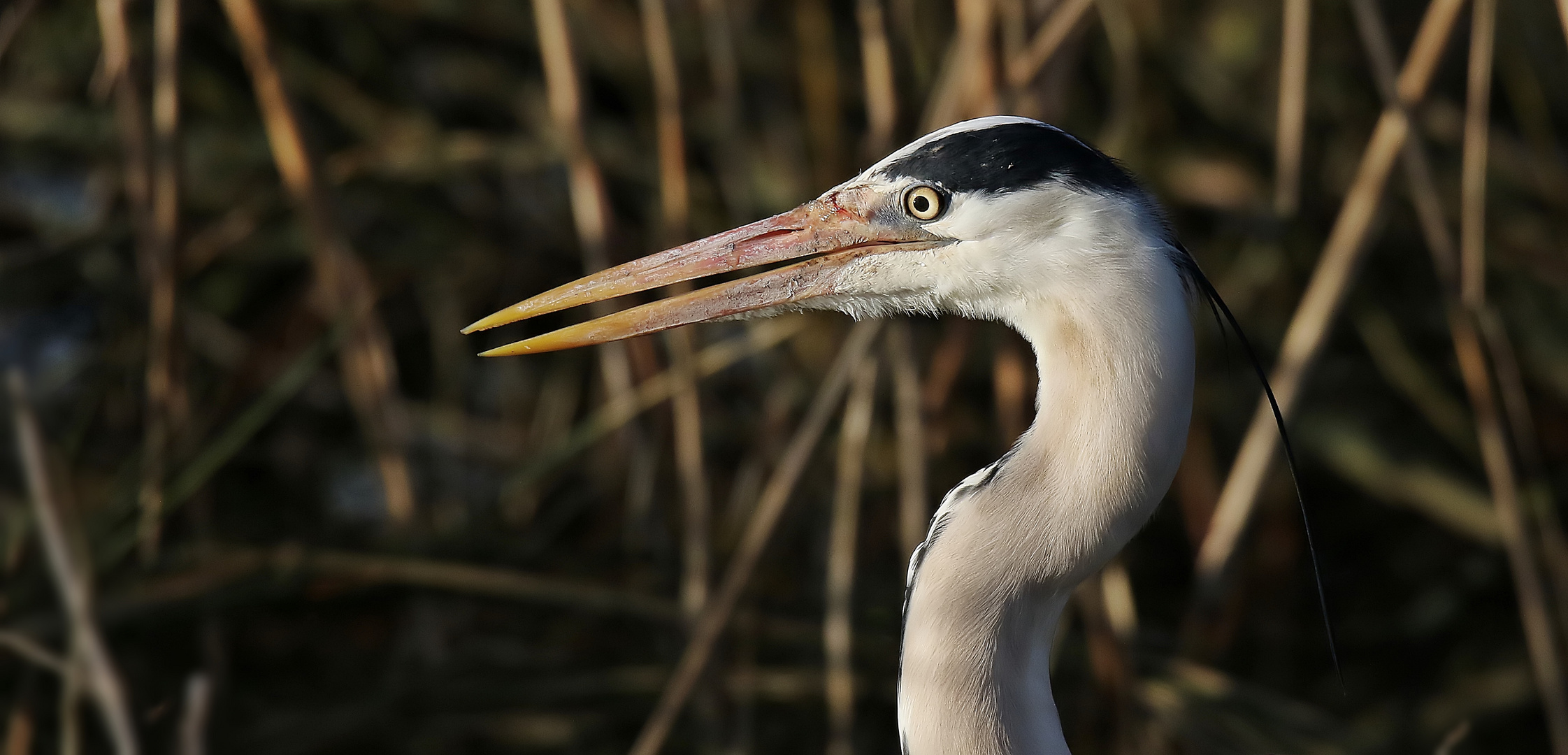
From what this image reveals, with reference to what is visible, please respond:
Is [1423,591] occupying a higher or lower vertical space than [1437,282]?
lower

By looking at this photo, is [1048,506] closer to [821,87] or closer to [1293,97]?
[1293,97]

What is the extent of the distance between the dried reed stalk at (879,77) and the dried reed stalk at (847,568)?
313 mm

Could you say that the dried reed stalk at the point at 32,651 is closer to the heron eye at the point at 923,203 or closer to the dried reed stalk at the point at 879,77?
A: the heron eye at the point at 923,203

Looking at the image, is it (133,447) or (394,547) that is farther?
(133,447)

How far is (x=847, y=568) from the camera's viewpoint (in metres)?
1.83

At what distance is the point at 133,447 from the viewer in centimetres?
250

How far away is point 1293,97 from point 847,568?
0.92 m

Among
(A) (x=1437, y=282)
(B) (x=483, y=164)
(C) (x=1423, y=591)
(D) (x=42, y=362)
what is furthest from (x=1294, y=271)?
(D) (x=42, y=362)

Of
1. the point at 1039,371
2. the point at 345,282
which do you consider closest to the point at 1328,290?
the point at 1039,371

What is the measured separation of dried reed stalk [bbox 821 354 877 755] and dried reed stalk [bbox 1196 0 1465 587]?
55cm

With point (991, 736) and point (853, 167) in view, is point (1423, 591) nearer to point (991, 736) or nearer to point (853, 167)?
point (853, 167)

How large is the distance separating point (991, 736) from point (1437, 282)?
207 cm

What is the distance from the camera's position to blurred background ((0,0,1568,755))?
1749 mm

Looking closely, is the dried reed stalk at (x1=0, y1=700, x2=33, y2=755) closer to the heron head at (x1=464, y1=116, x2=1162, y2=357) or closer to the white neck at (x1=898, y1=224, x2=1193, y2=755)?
the heron head at (x1=464, y1=116, x2=1162, y2=357)
